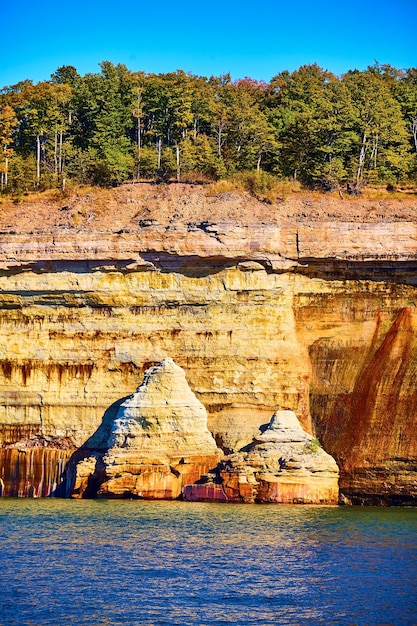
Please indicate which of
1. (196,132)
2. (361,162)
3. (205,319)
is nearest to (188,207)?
(205,319)

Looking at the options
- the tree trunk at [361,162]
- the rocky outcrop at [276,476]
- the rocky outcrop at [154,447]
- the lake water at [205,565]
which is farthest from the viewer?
the tree trunk at [361,162]

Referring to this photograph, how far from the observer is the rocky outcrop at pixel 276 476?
47.4 m

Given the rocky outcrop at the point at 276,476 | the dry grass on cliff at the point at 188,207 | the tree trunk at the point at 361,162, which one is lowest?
the rocky outcrop at the point at 276,476

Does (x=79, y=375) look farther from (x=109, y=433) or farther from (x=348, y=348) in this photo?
(x=348, y=348)

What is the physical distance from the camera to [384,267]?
53781 mm

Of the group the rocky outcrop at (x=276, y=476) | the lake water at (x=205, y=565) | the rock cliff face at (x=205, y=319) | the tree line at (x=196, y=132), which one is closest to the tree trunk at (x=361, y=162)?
the tree line at (x=196, y=132)

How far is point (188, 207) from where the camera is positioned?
56.4 metres

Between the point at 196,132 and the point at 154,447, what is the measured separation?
26.0 meters

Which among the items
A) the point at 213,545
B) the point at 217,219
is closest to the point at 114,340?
the point at 217,219

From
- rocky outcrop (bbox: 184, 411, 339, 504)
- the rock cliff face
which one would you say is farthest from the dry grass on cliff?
rocky outcrop (bbox: 184, 411, 339, 504)

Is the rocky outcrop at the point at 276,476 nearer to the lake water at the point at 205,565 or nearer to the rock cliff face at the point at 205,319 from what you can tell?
the lake water at the point at 205,565

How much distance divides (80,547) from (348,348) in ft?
67.5

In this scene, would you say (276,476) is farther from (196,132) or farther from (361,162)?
(196,132)

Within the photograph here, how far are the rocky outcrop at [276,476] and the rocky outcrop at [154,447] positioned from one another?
3.51 feet
